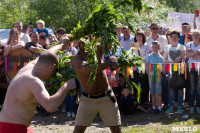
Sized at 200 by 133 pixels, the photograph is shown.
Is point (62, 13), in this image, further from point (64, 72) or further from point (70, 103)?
point (64, 72)

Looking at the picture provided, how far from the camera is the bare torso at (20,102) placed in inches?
164

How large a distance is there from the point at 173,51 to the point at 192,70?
0.66 metres

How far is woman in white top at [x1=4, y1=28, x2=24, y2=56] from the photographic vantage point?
9.52m

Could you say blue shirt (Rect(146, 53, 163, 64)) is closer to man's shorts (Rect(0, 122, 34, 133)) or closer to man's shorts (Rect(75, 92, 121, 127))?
man's shorts (Rect(75, 92, 121, 127))

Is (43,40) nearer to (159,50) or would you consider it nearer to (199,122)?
(159,50)

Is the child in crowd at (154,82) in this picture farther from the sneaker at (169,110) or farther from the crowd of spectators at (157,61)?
the sneaker at (169,110)

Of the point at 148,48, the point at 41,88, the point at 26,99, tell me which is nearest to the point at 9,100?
the point at 26,99

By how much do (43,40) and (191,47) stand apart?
13.5 ft

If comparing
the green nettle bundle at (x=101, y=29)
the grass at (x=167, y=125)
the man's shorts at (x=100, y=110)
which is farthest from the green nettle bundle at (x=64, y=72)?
the grass at (x=167, y=125)

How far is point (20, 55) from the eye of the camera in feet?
32.0

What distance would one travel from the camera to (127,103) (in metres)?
8.66

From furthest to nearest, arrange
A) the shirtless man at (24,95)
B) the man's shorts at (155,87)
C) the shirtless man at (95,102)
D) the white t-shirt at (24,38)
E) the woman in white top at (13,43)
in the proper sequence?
the white t-shirt at (24,38)
the woman in white top at (13,43)
the man's shorts at (155,87)
the shirtless man at (95,102)
the shirtless man at (24,95)

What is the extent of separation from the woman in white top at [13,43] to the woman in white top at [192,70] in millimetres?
4658

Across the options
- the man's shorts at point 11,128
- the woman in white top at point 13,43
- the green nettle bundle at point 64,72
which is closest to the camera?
the man's shorts at point 11,128
